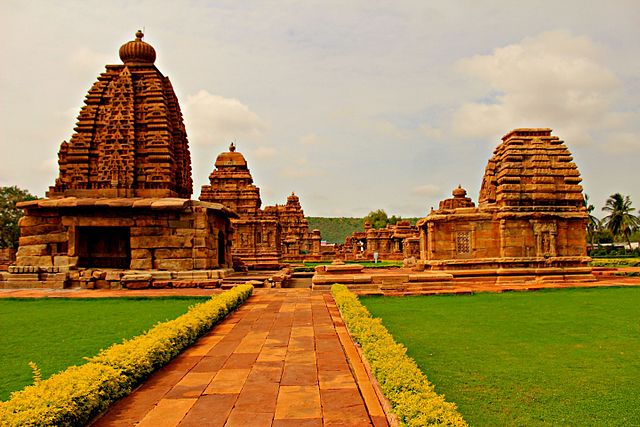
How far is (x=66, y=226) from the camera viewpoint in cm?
1611

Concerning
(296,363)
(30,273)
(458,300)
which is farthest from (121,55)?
(296,363)

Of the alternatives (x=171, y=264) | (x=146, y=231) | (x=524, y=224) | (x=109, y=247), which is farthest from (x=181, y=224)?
(x=524, y=224)

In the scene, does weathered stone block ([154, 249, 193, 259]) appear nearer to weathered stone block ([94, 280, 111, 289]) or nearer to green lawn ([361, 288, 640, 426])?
weathered stone block ([94, 280, 111, 289])

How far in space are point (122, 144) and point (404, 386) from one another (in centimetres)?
1566

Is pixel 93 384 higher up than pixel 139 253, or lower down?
lower down

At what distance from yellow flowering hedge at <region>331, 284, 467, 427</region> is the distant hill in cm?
11005

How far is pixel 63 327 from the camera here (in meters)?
8.06

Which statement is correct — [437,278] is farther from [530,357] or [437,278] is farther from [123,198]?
[123,198]

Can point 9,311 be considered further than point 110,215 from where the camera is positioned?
No

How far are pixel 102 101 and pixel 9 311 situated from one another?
9.85 meters

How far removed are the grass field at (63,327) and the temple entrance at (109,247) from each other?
17.1 feet

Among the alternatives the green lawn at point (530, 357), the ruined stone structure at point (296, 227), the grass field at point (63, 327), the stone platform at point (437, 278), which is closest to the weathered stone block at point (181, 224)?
the grass field at point (63, 327)

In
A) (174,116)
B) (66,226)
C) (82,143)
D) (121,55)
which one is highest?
(121,55)

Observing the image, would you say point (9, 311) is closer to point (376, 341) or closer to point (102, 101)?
point (376, 341)
